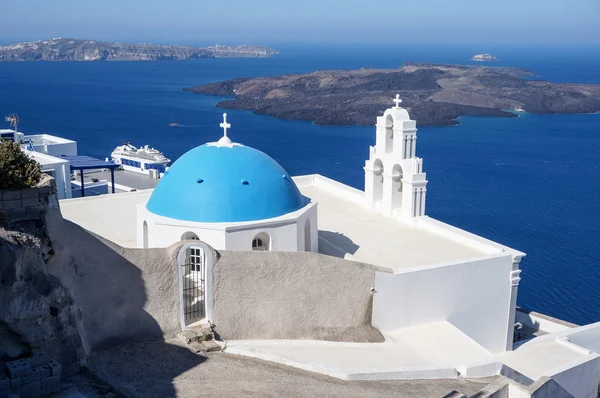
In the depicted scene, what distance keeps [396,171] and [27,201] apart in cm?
1233

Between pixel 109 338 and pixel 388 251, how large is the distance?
8.11 m

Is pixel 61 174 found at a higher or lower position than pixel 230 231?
lower

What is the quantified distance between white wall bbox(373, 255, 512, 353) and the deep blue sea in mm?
12514

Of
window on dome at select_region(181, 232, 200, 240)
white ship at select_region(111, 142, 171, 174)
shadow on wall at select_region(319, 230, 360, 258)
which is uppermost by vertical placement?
window on dome at select_region(181, 232, 200, 240)

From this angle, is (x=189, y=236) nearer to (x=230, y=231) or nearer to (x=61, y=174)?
(x=230, y=231)

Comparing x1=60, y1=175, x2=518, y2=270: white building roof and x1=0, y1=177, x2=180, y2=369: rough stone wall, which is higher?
x1=0, y1=177, x2=180, y2=369: rough stone wall

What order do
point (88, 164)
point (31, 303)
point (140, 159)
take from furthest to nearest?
point (140, 159)
point (88, 164)
point (31, 303)

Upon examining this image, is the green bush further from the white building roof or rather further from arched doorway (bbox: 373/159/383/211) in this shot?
arched doorway (bbox: 373/159/383/211)

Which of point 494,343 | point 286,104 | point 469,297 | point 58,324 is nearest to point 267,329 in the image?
point 58,324

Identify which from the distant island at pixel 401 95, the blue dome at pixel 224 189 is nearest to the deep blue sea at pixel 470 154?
the distant island at pixel 401 95

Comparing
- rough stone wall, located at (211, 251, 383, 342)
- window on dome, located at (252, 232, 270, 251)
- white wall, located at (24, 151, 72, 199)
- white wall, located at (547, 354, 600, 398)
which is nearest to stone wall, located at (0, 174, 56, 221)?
rough stone wall, located at (211, 251, 383, 342)

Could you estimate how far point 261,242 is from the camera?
50.3 feet

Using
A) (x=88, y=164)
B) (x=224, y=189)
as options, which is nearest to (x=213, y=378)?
(x=224, y=189)

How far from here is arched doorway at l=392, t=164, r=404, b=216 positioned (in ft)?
65.6
